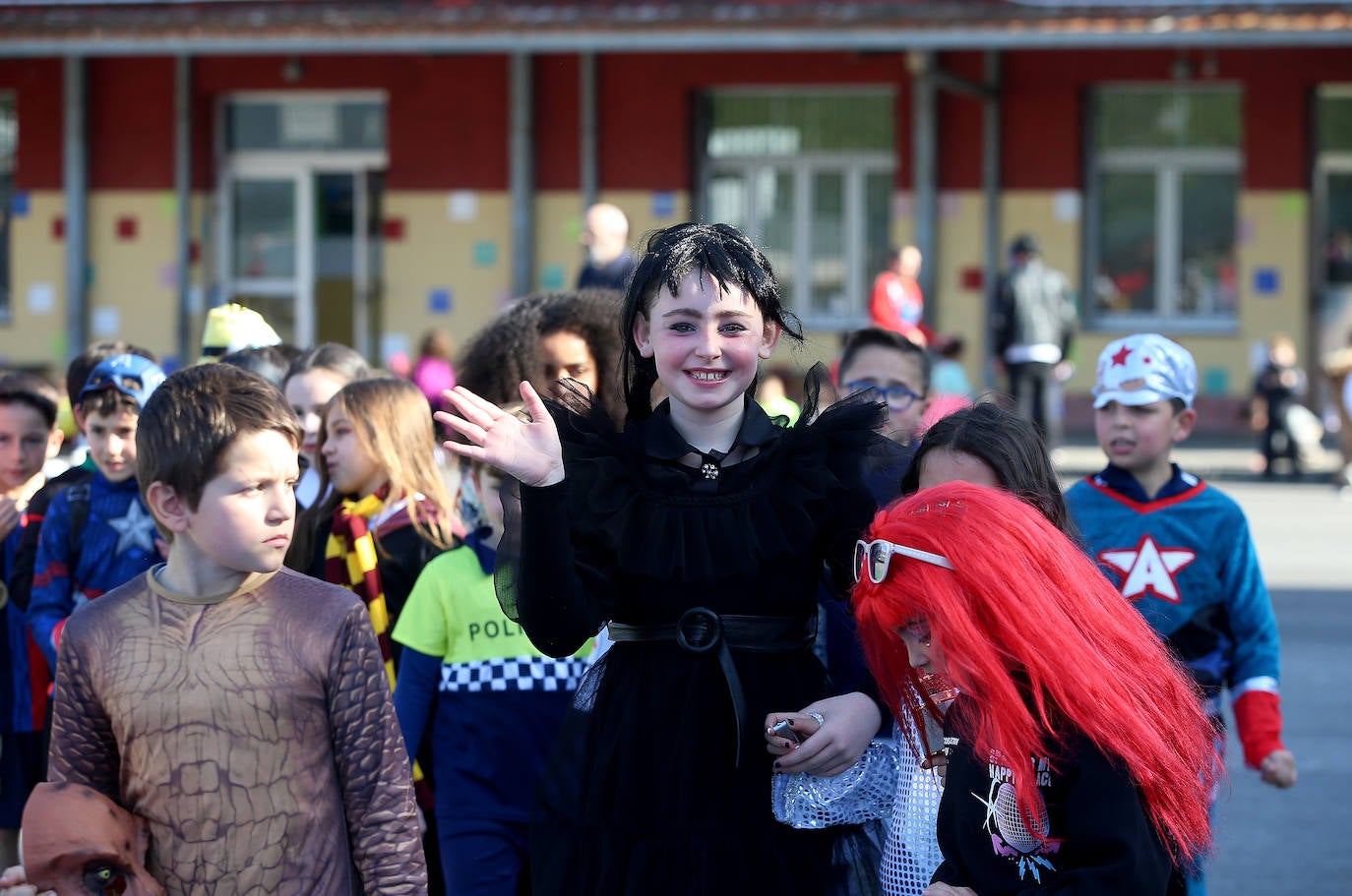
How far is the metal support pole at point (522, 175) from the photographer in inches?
693

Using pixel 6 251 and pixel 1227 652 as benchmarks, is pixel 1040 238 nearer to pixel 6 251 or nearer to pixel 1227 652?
pixel 6 251

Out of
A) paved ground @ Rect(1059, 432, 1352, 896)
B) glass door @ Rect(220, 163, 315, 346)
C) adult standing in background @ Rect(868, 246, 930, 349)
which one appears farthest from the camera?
glass door @ Rect(220, 163, 315, 346)

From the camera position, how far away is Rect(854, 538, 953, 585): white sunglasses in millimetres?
2512

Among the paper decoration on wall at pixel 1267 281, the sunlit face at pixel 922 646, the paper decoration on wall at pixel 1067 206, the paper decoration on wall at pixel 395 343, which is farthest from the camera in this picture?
the paper decoration on wall at pixel 395 343

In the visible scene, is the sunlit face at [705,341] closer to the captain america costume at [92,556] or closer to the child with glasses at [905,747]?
the child with glasses at [905,747]

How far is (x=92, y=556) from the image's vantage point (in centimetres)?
434

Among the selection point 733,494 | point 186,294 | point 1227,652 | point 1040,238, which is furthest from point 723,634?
point 186,294

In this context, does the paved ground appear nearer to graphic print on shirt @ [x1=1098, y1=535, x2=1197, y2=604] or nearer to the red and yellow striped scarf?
graphic print on shirt @ [x1=1098, y1=535, x2=1197, y2=604]

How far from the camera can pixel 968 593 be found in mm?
2488

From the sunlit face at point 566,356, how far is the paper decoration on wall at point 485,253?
45.9ft

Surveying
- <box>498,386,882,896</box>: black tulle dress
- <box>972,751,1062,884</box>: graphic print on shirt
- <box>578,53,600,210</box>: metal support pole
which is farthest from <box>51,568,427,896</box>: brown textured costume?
<box>578,53,600,210</box>: metal support pole

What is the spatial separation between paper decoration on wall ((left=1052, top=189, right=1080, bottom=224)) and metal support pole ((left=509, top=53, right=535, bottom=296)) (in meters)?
5.33

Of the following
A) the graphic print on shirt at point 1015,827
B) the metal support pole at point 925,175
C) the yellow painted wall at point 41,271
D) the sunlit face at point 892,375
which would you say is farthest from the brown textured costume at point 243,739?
the yellow painted wall at point 41,271

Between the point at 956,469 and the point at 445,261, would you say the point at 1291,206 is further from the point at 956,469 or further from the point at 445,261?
the point at 956,469
